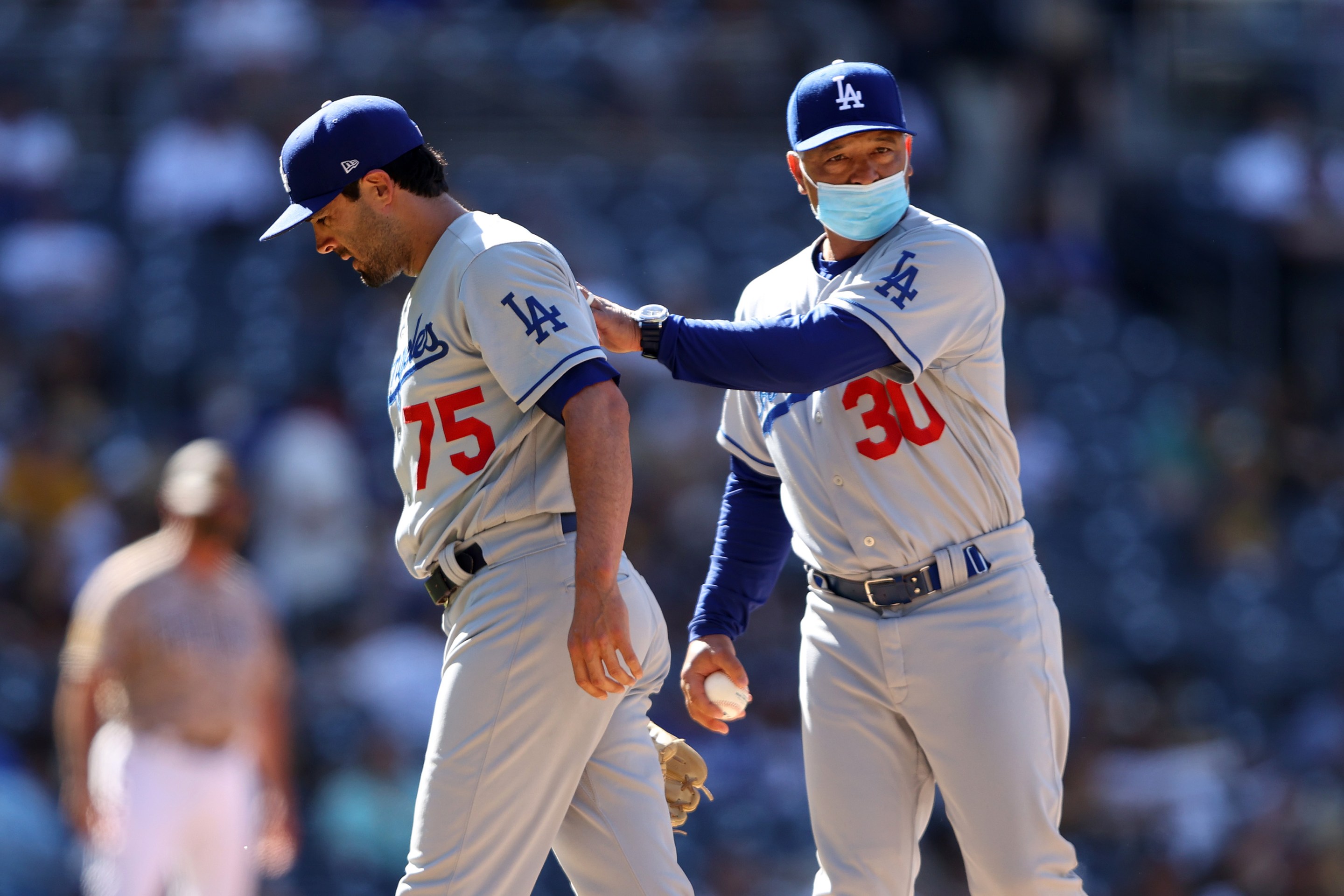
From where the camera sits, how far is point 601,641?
121 inches

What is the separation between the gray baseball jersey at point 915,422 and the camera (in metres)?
3.56

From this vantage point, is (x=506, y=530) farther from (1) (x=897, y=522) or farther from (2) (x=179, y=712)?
(2) (x=179, y=712)

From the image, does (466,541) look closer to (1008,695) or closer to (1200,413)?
(1008,695)

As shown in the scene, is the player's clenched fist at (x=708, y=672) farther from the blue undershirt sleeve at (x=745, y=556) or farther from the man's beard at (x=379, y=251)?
the man's beard at (x=379, y=251)

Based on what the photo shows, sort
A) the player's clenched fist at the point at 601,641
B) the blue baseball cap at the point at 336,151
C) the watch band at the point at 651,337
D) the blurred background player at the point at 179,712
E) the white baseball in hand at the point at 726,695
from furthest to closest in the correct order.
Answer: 1. the blurred background player at the point at 179,712
2. the white baseball in hand at the point at 726,695
3. the watch band at the point at 651,337
4. the blue baseball cap at the point at 336,151
5. the player's clenched fist at the point at 601,641

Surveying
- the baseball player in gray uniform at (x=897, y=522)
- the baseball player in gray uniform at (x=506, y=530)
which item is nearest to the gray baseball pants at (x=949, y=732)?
the baseball player in gray uniform at (x=897, y=522)

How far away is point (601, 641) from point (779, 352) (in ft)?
2.61

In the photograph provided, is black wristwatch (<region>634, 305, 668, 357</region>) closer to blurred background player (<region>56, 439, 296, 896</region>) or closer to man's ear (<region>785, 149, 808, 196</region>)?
man's ear (<region>785, 149, 808, 196</region>)

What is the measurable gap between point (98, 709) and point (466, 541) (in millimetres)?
3059

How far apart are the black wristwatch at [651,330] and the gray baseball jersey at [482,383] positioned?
262 millimetres

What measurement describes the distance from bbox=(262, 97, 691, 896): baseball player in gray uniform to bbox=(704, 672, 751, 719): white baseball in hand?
1.70ft

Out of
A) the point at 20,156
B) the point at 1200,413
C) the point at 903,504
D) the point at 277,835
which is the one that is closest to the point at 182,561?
the point at 277,835

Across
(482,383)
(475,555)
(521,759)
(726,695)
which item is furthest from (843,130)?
(521,759)

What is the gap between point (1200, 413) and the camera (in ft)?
36.4
